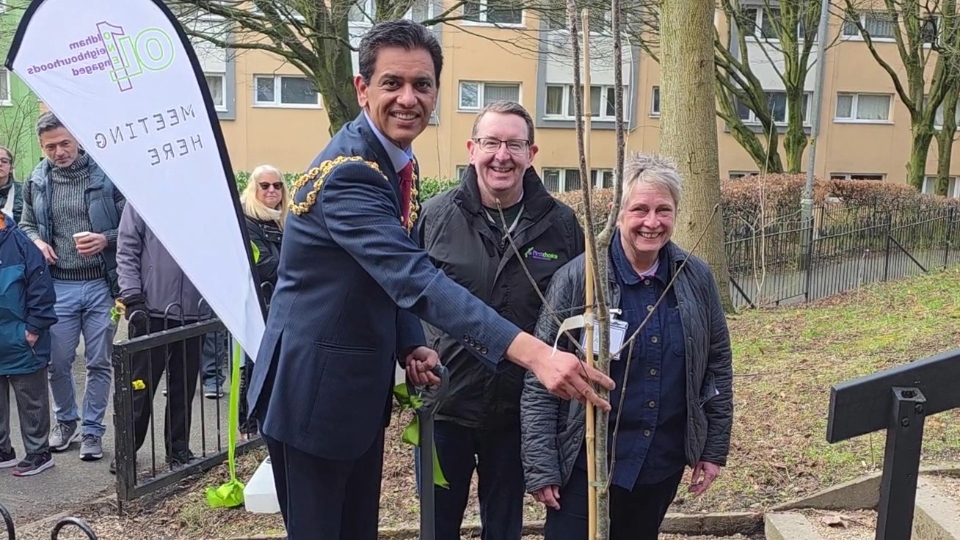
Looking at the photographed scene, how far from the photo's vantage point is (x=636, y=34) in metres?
15.7

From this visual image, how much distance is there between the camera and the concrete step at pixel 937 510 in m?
3.36

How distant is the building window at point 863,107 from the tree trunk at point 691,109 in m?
22.2

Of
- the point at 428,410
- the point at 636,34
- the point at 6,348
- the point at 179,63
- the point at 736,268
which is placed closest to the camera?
the point at 428,410

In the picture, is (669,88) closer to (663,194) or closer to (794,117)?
(663,194)

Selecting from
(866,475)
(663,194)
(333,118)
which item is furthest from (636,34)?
(663,194)

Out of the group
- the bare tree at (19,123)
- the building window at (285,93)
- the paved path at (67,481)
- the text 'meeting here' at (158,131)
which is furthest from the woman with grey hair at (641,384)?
the building window at (285,93)

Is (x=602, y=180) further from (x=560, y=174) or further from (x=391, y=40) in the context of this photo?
(x=391, y=40)

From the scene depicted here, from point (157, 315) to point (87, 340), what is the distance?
509 millimetres

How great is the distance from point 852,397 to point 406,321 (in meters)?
1.23

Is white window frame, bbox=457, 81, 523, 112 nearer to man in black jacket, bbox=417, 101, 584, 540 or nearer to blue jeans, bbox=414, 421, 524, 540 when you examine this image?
man in black jacket, bbox=417, 101, 584, 540

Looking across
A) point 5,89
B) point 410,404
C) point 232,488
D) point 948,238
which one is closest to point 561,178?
point 948,238

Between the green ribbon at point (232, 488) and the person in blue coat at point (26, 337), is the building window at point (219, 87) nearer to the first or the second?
the person in blue coat at point (26, 337)

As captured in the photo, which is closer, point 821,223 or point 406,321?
point 406,321

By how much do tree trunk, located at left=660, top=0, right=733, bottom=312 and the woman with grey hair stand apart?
192 inches
